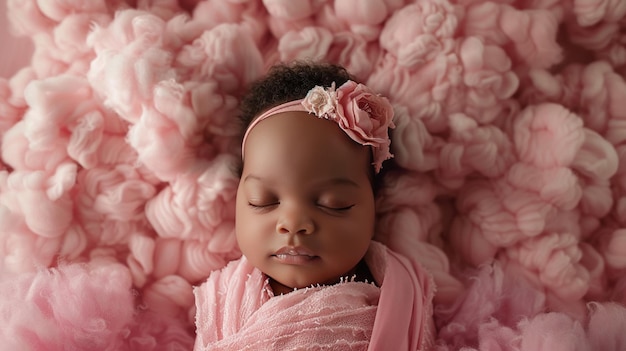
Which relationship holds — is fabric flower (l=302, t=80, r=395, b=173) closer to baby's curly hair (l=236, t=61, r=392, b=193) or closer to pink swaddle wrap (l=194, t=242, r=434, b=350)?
baby's curly hair (l=236, t=61, r=392, b=193)

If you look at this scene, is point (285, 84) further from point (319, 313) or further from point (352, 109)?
point (319, 313)

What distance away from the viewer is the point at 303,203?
1185 mm

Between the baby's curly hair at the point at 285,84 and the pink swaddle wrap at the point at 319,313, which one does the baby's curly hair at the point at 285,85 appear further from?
the pink swaddle wrap at the point at 319,313

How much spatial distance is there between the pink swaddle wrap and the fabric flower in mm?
242

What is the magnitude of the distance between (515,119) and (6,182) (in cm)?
105

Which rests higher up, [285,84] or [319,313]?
[285,84]

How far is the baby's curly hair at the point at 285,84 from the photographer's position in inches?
50.6

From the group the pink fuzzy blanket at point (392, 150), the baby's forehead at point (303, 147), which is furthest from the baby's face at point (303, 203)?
the pink fuzzy blanket at point (392, 150)

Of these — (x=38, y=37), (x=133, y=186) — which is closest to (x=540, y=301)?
(x=133, y=186)

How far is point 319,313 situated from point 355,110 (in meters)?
0.36

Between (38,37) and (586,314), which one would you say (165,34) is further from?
(586,314)

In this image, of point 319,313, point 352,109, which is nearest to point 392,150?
point 352,109

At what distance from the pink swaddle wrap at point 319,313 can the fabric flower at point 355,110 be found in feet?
0.79

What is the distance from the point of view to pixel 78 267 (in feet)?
4.16
